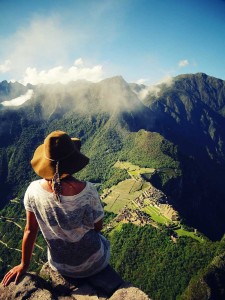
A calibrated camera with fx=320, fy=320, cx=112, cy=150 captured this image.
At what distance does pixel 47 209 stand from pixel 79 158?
3.14ft

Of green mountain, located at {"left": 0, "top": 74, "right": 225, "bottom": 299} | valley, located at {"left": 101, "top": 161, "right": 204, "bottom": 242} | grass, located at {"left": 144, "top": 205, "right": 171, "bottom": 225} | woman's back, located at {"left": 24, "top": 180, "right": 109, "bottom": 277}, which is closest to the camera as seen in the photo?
woman's back, located at {"left": 24, "top": 180, "right": 109, "bottom": 277}

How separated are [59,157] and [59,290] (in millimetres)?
2331

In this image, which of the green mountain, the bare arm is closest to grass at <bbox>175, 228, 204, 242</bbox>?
the green mountain

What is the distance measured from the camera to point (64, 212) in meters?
5.04

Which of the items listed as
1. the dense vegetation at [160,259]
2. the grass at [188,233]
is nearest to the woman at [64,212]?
the dense vegetation at [160,259]

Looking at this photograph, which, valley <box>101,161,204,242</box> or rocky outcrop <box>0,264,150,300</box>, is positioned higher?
rocky outcrop <box>0,264,150,300</box>

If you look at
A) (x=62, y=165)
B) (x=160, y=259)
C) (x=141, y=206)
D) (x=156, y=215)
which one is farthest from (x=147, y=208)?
(x=62, y=165)

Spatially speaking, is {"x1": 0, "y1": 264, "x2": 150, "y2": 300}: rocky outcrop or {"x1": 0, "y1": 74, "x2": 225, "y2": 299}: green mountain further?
{"x1": 0, "y1": 74, "x2": 225, "y2": 299}: green mountain

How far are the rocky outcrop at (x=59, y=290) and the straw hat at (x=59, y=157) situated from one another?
1.87 metres

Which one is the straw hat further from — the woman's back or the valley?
the valley

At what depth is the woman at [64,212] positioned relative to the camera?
4.95m

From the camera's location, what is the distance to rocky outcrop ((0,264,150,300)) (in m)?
5.02

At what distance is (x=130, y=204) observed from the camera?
92000 mm

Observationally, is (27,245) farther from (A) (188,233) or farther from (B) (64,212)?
(A) (188,233)
